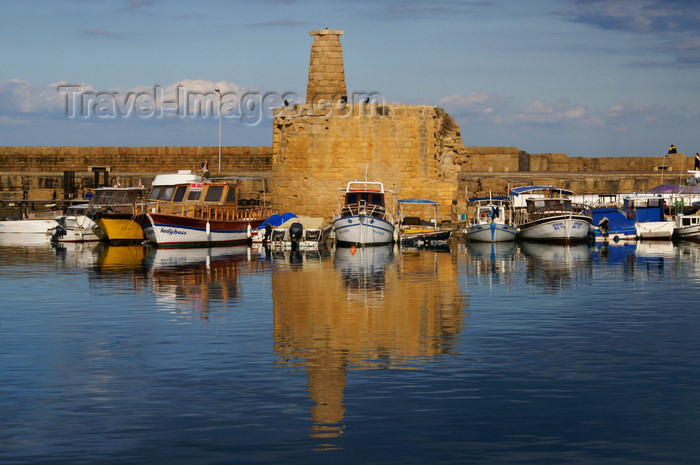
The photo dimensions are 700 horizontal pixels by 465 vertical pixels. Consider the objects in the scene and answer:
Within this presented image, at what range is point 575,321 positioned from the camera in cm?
1322

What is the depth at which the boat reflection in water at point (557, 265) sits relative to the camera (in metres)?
18.8

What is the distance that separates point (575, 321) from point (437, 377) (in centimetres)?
461

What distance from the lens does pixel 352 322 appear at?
12.9 meters

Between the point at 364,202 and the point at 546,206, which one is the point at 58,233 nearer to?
the point at 364,202

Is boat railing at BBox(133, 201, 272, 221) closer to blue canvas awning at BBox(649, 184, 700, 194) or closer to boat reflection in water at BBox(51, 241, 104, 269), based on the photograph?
boat reflection in water at BBox(51, 241, 104, 269)

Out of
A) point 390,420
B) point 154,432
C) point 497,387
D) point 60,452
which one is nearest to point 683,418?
point 497,387

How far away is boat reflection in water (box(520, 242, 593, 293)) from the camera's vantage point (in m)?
18.8

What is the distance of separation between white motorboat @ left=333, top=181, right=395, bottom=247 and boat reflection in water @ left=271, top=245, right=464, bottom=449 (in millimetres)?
6567

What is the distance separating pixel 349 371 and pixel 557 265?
1415 cm

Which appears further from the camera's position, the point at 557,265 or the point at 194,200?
the point at 194,200

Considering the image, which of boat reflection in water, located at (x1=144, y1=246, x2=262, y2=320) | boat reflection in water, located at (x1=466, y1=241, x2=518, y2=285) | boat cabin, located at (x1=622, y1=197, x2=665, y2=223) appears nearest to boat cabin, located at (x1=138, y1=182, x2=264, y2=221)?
boat reflection in water, located at (x1=144, y1=246, x2=262, y2=320)

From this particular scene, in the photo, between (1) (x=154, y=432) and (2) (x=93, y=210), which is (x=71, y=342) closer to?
(1) (x=154, y=432)

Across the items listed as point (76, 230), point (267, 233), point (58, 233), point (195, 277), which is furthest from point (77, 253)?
point (195, 277)

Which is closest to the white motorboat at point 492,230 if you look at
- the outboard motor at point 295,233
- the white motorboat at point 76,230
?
the outboard motor at point 295,233
